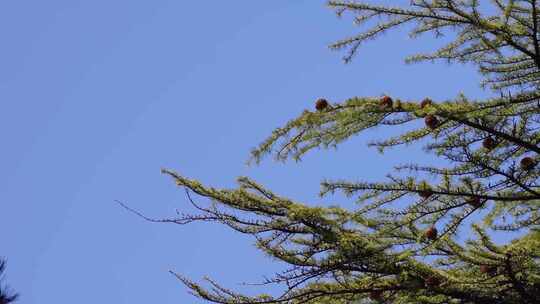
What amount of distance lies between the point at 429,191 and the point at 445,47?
6.58 ft

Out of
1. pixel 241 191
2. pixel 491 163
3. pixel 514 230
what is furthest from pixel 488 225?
pixel 241 191

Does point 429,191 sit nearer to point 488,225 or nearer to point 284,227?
point 488,225

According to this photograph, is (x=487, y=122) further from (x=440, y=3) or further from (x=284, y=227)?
(x=284, y=227)

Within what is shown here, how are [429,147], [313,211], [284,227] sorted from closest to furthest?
1. [313,211]
2. [284,227]
3. [429,147]

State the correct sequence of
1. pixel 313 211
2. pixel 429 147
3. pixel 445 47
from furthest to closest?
pixel 445 47, pixel 429 147, pixel 313 211

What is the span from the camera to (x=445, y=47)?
6.36m

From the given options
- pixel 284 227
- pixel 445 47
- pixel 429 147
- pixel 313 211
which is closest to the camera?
pixel 313 211

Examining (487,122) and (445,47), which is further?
(445,47)

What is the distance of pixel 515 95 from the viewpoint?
17.6 feet

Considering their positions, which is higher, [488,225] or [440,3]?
[440,3]

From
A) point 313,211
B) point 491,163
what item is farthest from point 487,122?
point 313,211

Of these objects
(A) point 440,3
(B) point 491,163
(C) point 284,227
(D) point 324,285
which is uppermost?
(A) point 440,3

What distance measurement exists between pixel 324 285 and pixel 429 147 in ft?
4.66

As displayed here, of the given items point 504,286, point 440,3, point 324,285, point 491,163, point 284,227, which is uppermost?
point 440,3
